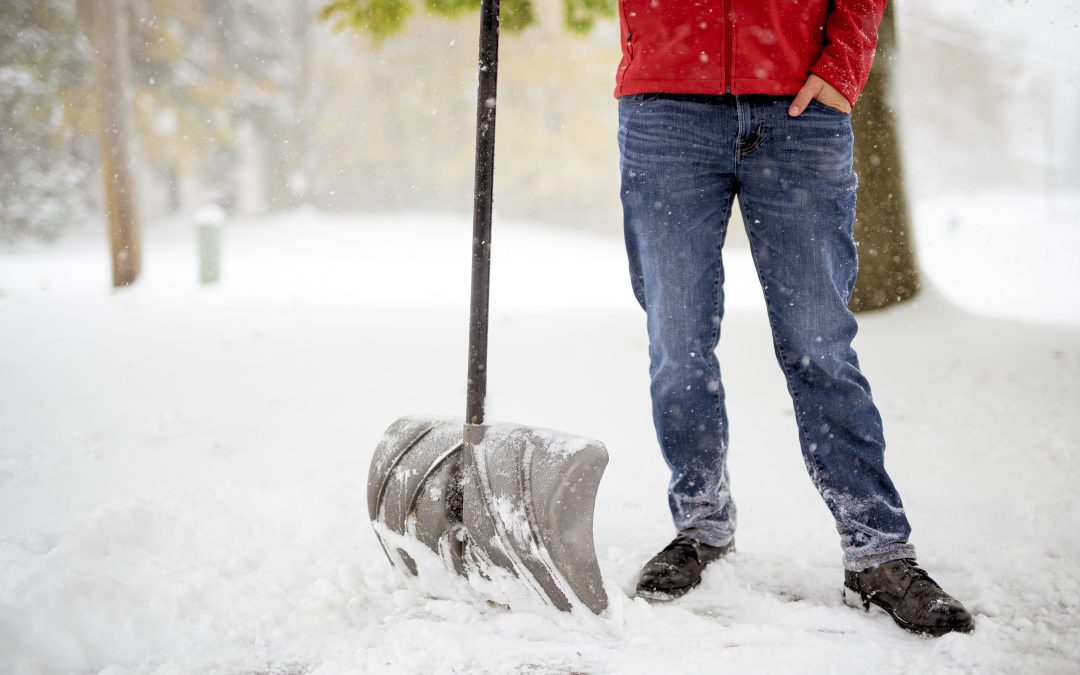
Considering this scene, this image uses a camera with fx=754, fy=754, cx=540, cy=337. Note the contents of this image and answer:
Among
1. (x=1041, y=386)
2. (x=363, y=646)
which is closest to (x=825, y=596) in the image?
(x=363, y=646)

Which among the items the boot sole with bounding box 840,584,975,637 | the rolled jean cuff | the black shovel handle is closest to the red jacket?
the black shovel handle

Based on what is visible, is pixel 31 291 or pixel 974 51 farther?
pixel 974 51

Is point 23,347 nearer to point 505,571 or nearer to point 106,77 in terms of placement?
point 505,571

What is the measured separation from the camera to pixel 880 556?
1457 mm

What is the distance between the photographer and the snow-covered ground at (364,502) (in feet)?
4.38

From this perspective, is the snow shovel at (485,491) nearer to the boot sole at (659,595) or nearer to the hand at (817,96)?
the boot sole at (659,595)

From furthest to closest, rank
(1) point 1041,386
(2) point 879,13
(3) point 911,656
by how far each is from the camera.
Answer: (1) point 1041,386
(2) point 879,13
(3) point 911,656

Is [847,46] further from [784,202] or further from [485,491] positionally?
[485,491]

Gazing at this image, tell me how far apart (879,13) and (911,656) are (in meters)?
1.17

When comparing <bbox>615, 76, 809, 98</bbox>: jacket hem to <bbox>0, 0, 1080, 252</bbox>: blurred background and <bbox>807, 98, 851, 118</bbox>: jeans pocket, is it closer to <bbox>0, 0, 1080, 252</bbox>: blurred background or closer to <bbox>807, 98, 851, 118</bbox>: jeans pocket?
<bbox>807, 98, 851, 118</bbox>: jeans pocket

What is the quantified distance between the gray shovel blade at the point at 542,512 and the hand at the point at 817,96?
29.0 inches

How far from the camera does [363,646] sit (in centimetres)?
135

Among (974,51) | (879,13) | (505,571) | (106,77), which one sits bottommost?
(505,571)

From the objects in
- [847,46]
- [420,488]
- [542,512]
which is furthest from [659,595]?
[847,46]
